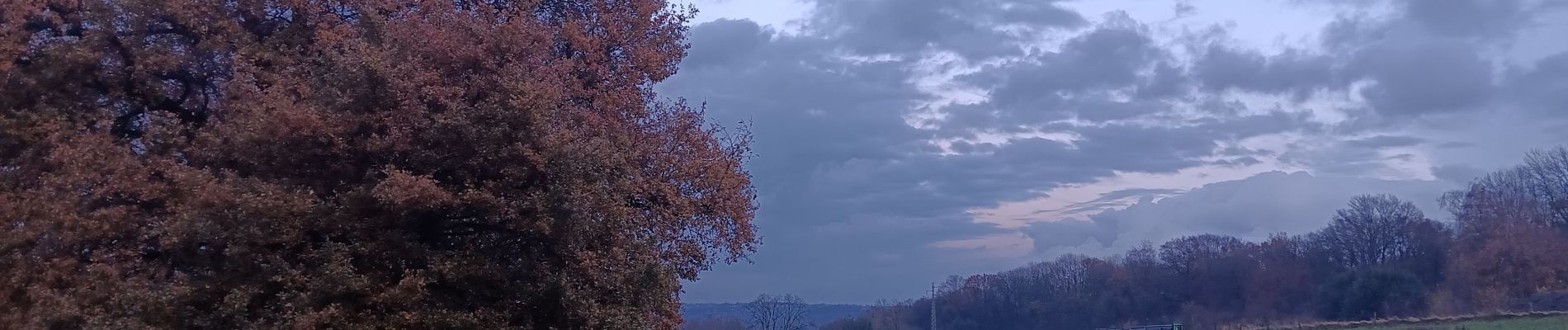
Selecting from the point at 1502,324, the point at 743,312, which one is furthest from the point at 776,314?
the point at 1502,324

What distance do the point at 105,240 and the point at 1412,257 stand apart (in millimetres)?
82384

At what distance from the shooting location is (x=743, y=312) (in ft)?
297

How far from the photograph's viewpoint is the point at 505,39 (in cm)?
1616

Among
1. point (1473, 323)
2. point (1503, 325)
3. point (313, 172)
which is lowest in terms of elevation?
point (1503, 325)

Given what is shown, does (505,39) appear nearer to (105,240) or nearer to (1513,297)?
(105,240)

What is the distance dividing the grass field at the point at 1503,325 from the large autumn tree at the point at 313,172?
32221 mm

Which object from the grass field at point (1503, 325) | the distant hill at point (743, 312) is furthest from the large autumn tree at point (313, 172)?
the distant hill at point (743, 312)

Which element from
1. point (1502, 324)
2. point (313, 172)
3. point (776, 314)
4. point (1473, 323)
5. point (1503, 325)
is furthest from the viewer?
point (776, 314)

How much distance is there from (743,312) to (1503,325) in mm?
57776

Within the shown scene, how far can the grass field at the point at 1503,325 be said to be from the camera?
37250mm

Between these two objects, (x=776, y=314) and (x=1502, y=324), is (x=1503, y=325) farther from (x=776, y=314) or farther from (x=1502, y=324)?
(x=776, y=314)

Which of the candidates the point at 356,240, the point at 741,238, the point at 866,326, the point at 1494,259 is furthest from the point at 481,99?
the point at 866,326

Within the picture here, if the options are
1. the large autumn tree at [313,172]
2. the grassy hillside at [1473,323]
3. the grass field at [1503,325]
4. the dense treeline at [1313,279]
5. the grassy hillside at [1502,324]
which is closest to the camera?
the large autumn tree at [313,172]

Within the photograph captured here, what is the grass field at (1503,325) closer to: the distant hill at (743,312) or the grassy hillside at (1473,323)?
the grassy hillside at (1473,323)
